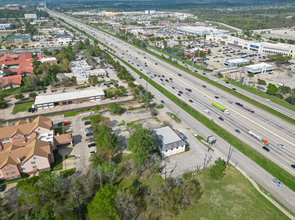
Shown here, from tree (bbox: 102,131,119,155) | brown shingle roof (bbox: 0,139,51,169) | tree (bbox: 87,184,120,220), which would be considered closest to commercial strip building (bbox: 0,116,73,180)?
brown shingle roof (bbox: 0,139,51,169)

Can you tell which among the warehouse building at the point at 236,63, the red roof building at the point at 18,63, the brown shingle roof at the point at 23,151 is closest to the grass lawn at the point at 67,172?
the brown shingle roof at the point at 23,151

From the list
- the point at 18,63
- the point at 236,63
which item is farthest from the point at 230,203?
the point at 18,63

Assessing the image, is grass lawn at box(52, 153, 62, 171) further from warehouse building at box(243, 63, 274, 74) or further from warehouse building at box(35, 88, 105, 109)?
warehouse building at box(243, 63, 274, 74)

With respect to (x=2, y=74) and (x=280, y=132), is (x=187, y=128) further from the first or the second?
(x=2, y=74)

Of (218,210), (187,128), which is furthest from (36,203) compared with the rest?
(187,128)

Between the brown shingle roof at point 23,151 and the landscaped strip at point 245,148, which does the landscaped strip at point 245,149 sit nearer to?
the landscaped strip at point 245,148
